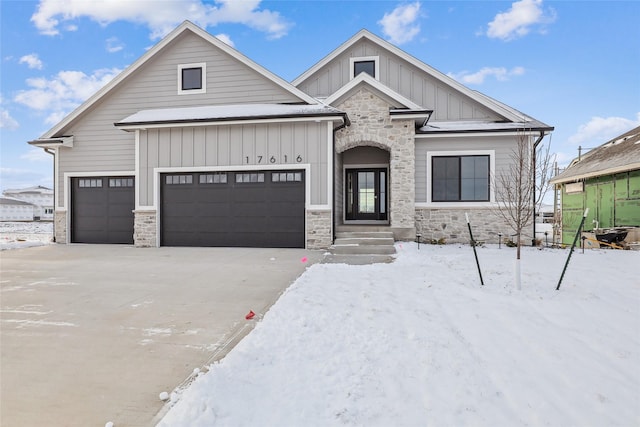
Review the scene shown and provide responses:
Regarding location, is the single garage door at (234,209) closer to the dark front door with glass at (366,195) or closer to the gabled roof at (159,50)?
the gabled roof at (159,50)

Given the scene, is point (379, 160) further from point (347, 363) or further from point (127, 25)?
point (127, 25)

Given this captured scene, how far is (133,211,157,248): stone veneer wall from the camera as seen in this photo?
1122cm

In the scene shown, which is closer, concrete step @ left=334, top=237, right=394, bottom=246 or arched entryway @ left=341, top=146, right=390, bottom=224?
concrete step @ left=334, top=237, right=394, bottom=246

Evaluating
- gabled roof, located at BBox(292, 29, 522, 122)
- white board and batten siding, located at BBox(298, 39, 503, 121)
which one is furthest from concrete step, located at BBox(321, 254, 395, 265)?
gabled roof, located at BBox(292, 29, 522, 122)

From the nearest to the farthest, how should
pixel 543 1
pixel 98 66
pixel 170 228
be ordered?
pixel 543 1 → pixel 170 228 → pixel 98 66

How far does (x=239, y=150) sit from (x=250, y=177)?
3.08 feet

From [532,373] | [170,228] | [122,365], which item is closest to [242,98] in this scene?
[170,228]

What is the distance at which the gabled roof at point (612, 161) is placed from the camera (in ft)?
41.6

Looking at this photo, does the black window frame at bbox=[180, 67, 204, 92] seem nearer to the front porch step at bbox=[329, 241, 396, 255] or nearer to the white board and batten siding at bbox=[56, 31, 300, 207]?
the white board and batten siding at bbox=[56, 31, 300, 207]

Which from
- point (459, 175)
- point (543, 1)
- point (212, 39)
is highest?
point (543, 1)

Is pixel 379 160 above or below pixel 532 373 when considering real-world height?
above

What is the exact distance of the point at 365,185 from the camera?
43.2ft

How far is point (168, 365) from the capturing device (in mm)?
2939

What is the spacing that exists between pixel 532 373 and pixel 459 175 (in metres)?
9.51
